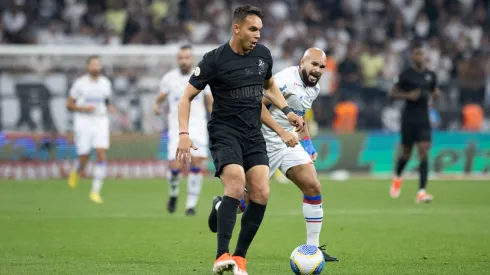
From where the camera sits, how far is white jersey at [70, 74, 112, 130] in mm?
19141

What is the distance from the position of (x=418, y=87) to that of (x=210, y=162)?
7.95m

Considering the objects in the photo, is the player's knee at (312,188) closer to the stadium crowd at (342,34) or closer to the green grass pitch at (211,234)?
the green grass pitch at (211,234)

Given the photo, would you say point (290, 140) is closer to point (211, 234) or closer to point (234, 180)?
point (234, 180)

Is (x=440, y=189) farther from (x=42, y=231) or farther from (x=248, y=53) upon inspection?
(x=248, y=53)

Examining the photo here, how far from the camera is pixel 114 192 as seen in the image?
20516mm

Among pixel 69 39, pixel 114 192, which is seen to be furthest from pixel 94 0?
pixel 114 192

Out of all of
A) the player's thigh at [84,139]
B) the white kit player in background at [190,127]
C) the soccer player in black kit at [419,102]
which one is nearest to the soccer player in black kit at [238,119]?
the white kit player in background at [190,127]

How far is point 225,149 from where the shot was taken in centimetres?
900

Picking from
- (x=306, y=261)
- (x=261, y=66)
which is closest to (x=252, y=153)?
(x=261, y=66)

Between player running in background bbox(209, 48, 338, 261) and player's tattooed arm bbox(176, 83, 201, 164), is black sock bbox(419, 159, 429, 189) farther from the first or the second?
player's tattooed arm bbox(176, 83, 201, 164)

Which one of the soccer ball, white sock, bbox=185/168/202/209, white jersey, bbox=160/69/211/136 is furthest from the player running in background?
white jersey, bbox=160/69/211/136

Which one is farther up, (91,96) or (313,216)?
(91,96)

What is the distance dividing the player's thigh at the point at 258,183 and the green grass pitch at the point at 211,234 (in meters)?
0.75

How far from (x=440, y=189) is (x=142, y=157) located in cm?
778
